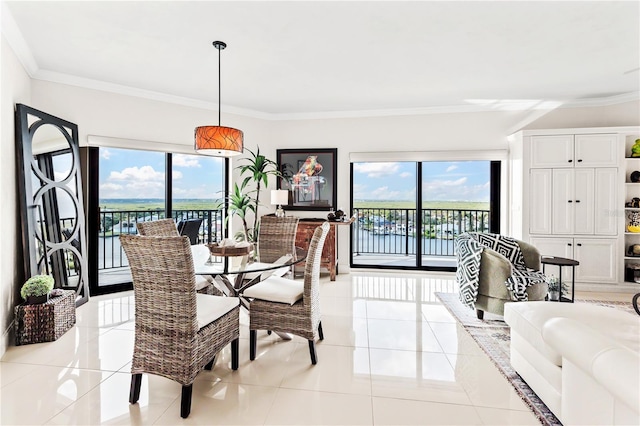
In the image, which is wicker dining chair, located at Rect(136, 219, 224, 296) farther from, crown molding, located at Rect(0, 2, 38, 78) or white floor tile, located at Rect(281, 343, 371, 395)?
crown molding, located at Rect(0, 2, 38, 78)

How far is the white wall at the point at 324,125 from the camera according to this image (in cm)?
390

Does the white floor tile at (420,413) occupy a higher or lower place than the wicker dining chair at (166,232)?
lower

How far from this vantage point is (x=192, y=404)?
6.31 feet

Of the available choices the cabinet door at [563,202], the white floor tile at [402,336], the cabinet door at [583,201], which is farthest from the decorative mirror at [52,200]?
the cabinet door at [583,201]

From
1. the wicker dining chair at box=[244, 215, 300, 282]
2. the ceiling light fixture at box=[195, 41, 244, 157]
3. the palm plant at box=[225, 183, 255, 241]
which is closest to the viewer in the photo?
the ceiling light fixture at box=[195, 41, 244, 157]

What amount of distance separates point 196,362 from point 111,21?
8.99ft

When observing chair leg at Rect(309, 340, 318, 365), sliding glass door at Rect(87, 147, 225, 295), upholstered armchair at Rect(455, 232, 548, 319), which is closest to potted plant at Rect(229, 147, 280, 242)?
sliding glass door at Rect(87, 147, 225, 295)

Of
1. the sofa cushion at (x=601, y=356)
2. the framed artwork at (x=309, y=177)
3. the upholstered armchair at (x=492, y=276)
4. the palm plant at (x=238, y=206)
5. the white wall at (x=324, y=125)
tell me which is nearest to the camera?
the sofa cushion at (x=601, y=356)

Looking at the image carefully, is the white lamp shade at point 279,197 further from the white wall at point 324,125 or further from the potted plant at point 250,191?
the white wall at point 324,125

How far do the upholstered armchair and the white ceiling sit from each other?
196 cm

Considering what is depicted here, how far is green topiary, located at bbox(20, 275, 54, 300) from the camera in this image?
108 inches

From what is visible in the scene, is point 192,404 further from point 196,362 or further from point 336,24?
point 336,24

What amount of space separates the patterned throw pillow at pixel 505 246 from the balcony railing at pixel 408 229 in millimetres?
1565

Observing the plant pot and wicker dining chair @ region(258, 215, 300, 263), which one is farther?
wicker dining chair @ region(258, 215, 300, 263)
